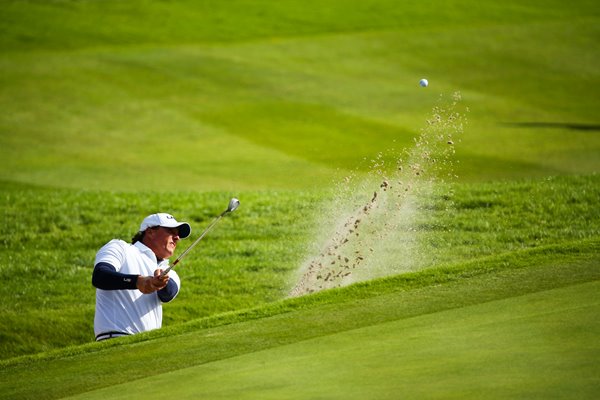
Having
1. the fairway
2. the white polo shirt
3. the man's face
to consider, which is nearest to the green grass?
the fairway

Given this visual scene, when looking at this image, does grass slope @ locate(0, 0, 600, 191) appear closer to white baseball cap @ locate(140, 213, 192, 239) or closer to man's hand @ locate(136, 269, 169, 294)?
white baseball cap @ locate(140, 213, 192, 239)

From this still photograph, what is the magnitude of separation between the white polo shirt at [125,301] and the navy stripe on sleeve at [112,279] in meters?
0.18

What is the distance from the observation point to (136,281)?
7.58 metres

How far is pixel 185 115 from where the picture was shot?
2322cm

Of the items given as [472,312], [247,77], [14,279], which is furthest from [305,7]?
[472,312]

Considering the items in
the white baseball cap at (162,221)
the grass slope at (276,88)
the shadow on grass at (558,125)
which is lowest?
the white baseball cap at (162,221)

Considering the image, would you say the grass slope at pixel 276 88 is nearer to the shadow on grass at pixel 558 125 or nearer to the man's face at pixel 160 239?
the shadow on grass at pixel 558 125

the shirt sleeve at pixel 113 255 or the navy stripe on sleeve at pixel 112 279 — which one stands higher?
the shirt sleeve at pixel 113 255

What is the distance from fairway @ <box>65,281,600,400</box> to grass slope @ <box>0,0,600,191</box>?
994 cm

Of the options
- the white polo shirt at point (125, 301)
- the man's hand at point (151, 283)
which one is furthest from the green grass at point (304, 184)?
the white polo shirt at point (125, 301)

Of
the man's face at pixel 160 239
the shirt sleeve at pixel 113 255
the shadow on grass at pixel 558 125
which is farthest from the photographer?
the shadow on grass at pixel 558 125

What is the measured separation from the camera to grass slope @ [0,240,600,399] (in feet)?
20.6

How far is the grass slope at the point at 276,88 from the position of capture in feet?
61.3

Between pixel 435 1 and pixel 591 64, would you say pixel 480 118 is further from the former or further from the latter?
pixel 435 1
